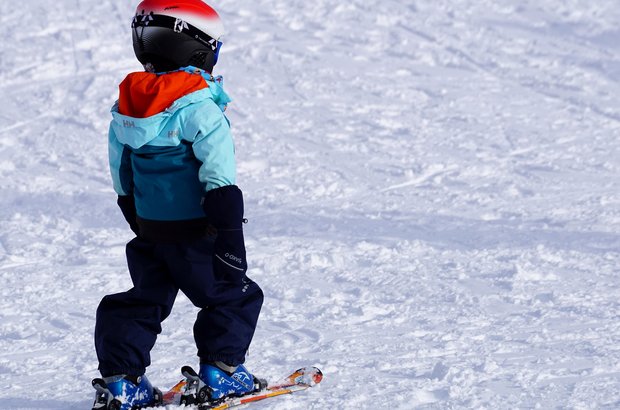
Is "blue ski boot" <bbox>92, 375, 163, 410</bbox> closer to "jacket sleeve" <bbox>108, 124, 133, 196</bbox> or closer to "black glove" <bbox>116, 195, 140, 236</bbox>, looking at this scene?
"black glove" <bbox>116, 195, 140, 236</bbox>

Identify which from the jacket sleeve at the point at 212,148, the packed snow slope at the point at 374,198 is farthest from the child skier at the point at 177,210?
the packed snow slope at the point at 374,198

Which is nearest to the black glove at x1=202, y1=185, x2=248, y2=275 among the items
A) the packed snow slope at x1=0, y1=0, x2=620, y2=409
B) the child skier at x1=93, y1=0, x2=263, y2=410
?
the child skier at x1=93, y1=0, x2=263, y2=410

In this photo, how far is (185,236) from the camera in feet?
11.1

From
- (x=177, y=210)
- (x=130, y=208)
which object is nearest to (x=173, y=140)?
(x=177, y=210)

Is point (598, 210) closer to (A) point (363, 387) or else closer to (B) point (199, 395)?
(A) point (363, 387)

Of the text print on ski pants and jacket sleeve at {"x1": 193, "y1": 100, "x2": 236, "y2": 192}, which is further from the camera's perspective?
the text print on ski pants

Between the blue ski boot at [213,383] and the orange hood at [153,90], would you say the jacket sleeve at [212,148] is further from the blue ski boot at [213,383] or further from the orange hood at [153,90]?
the blue ski boot at [213,383]

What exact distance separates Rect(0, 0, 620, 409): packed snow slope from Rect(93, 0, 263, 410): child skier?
355 mm

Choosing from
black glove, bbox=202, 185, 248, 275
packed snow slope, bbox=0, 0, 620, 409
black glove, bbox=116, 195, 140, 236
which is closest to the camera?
black glove, bbox=202, 185, 248, 275

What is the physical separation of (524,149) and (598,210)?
66.1 inches

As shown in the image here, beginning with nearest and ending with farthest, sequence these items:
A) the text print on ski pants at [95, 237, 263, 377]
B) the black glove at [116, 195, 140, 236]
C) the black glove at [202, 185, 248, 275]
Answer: the black glove at [202, 185, 248, 275], the text print on ski pants at [95, 237, 263, 377], the black glove at [116, 195, 140, 236]

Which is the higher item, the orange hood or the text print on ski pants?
the orange hood

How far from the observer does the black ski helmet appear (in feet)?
10.8

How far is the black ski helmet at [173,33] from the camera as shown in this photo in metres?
3.29
